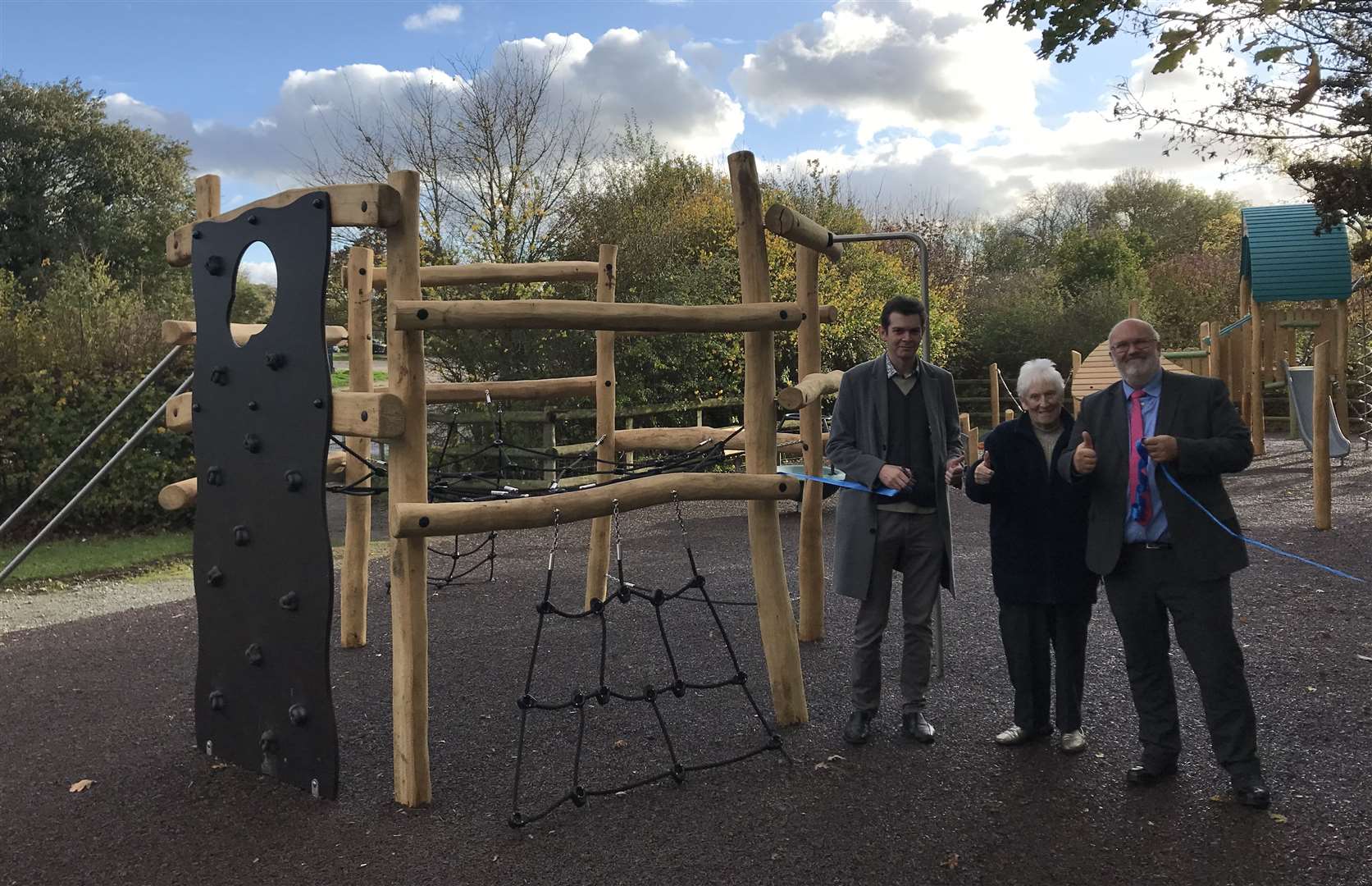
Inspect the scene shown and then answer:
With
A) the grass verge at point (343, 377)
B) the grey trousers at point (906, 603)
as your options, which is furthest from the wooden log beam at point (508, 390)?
the grass verge at point (343, 377)

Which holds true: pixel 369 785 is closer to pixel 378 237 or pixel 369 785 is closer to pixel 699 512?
pixel 699 512

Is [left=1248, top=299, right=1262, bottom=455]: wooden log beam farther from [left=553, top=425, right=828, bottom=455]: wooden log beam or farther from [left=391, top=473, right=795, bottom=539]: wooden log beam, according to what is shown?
[left=391, top=473, right=795, bottom=539]: wooden log beam

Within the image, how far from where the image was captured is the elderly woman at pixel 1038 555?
4.05m

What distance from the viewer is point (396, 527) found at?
3.62 metres

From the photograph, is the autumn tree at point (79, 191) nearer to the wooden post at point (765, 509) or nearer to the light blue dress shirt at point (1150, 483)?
the wooden post at point (765, 509)

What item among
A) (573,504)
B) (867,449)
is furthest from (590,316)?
(867,449)

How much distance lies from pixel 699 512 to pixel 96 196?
27.0 meters

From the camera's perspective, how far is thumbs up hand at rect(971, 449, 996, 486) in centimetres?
404

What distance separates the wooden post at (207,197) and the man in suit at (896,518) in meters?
2.72

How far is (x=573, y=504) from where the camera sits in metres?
3.92

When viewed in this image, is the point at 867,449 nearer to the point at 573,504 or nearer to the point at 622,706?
the point at 573,504

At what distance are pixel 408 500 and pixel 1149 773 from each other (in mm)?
2772

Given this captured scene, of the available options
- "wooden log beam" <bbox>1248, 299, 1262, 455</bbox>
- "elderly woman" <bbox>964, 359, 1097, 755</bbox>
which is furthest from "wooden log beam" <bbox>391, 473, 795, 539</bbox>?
"wooden log beam" <bbox>1248, 299, 1262, 455</bbox>

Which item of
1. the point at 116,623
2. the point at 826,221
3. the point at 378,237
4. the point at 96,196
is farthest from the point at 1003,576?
the point at 96,196
